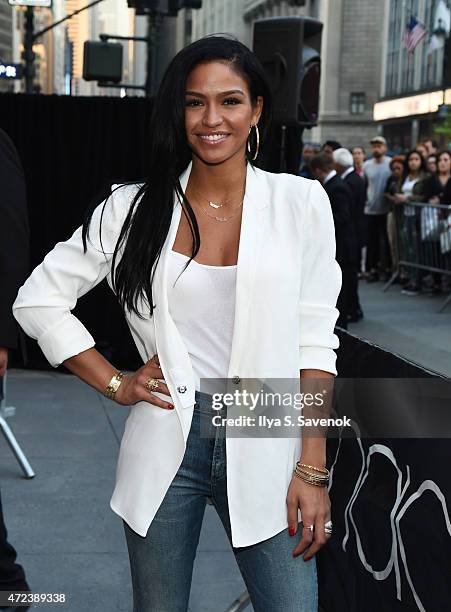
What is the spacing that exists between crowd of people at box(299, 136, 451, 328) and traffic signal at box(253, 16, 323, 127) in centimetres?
120

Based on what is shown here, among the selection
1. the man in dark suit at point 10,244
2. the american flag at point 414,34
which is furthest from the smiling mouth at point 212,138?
the american flag at point 414,34

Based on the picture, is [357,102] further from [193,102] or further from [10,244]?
[193,102]

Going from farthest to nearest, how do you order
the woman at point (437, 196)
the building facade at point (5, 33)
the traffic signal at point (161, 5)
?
the building facade at point (5, 33) → the woman at point (437, 196) → the traffic signal at point (161, 5)

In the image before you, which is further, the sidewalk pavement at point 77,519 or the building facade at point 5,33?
the building facade at point 5,33

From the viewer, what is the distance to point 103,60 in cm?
1375

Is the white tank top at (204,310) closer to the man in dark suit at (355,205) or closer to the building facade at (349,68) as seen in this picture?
the man in dark suit at (355,205)

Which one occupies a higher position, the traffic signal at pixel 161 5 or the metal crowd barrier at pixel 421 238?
the traffic signal at pixel 161 5

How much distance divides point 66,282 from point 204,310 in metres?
0.35

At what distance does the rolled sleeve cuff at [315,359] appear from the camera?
92.3 inches

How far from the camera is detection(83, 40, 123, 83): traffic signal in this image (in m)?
13.6

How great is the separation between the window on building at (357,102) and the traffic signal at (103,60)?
7330cm

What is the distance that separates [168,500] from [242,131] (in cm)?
87

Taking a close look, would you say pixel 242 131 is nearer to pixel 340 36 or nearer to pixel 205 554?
pixel 205 554

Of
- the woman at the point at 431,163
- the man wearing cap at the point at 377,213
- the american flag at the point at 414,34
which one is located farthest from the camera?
the american flag at the point at 414,34
